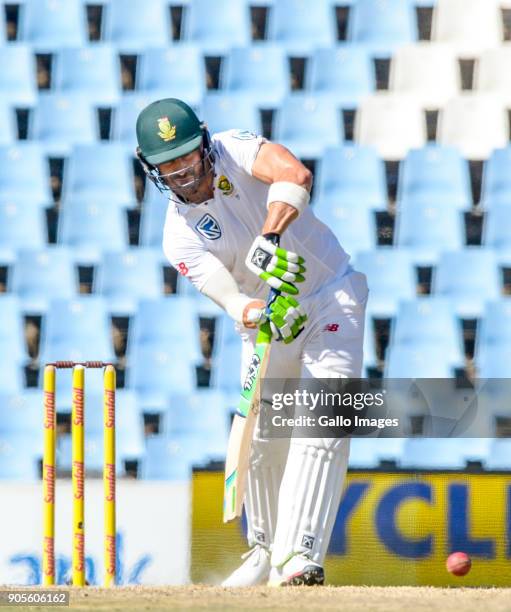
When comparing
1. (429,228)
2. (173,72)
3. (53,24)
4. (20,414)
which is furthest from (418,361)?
(53,24)

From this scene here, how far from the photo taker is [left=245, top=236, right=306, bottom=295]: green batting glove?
3.76 m

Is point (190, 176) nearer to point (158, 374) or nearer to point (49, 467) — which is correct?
point (49, 467)

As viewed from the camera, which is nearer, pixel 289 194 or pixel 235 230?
pixel 289 194

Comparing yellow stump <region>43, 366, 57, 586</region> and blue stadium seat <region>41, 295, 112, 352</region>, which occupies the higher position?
blue stadium seat <region>41, 295, 112, 352</region>

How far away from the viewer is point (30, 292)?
352 inches

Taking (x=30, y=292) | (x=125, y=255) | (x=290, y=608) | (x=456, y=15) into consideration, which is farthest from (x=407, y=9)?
(x=290, y=608)

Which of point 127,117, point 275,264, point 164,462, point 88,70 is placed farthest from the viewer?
point 88,70

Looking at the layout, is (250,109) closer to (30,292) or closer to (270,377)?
(30,292)

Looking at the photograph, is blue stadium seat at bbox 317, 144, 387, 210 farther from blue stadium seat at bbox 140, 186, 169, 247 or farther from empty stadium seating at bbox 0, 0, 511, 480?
blue stadium seat at bbox 140, 186, 169, 247

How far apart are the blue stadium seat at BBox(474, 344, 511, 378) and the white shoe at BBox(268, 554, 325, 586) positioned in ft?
14.5

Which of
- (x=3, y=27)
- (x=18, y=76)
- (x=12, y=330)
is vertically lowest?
(x=12, y=330)

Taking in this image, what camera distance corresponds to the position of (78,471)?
4.55 metres

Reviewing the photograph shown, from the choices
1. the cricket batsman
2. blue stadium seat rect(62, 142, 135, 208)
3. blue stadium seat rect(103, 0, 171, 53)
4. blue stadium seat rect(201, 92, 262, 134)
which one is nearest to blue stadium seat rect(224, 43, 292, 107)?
blue stadium seat rect(201, 92, 262, 134)

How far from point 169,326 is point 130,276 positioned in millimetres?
522
